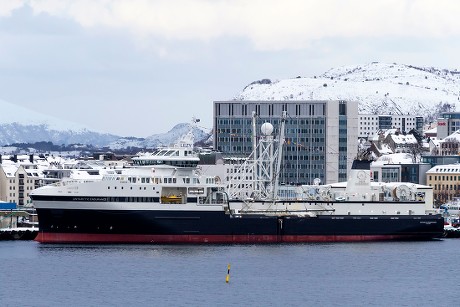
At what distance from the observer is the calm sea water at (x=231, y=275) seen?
2837 inches

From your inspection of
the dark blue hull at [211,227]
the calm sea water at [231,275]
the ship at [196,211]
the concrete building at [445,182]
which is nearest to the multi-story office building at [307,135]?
the concrete building at [445,182]

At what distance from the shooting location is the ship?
99.8 m

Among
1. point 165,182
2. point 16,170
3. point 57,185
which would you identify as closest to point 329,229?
point 165,182

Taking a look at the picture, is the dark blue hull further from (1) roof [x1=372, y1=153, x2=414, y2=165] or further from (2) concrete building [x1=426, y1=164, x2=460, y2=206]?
(1) roof [x1=372, y1=153, x2=414, y2=165]

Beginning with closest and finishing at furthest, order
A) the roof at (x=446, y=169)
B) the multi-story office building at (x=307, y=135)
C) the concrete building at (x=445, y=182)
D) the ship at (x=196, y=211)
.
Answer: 1. the ship at (x=196, y=211)
2. the multi-story office building at (x=307, y=135)
3. the concrete building at (x=445, y=182)
4. the roof at (x=446, y=169)

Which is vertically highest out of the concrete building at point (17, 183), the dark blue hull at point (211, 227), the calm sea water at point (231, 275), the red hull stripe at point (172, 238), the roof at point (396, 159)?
the roof at point (396, 159)

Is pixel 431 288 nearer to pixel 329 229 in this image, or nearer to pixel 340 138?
pixel 329 229

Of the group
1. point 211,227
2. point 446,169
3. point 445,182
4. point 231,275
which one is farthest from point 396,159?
point 231,275

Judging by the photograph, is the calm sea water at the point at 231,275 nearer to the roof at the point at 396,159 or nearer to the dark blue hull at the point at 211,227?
the dark blue hull at the point at 211,227

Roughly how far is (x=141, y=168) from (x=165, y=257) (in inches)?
501

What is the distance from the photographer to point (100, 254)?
9125cm

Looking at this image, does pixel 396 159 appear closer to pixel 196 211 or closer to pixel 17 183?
pixel 17 183

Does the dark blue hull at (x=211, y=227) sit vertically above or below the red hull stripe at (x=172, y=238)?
above

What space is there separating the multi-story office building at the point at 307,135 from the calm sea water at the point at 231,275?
53.4 meters
